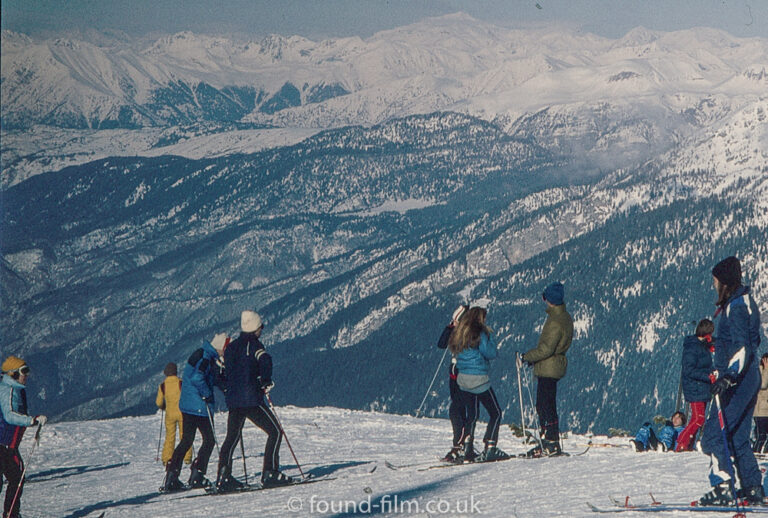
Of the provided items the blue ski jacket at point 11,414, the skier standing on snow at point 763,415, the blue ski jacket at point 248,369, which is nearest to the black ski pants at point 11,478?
the blue ski jacket at point 11,414

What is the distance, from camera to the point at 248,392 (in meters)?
16.8

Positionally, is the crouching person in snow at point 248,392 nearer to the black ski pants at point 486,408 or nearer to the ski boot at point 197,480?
the ski boot at point 197,480

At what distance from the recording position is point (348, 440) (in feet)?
85.9

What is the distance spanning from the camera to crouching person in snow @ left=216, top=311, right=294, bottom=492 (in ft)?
55.0

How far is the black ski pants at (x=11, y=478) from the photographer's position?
A: 15938 mm

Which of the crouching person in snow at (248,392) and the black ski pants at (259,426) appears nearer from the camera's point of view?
the crouching person in snow at (248,392)

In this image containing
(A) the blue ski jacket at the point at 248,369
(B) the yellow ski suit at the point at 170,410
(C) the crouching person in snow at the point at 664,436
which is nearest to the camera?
(A) the blue ski jacket at the point at 248,369

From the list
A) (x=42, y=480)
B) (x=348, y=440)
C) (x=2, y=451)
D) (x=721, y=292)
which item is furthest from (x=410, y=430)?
(x=721, y=292)

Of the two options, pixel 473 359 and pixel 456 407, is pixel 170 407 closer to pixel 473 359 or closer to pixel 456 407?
pixel 456 407

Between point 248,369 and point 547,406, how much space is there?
5.07 metres

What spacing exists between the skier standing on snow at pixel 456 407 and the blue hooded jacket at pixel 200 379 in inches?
153

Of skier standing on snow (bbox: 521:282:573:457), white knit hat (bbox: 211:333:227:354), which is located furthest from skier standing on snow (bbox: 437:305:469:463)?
white knit hat (bbox: 211:333:227:354)

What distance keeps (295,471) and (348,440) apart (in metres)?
6.09

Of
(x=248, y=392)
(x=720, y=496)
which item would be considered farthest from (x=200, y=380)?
(x=720, y=496)
